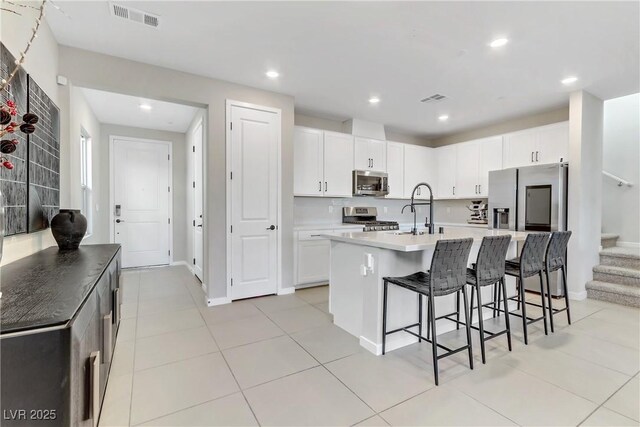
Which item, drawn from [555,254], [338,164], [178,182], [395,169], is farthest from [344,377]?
[178,182]

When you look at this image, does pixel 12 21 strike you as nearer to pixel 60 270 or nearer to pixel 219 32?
pixel 219 32

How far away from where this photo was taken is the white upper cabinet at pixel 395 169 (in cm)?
554

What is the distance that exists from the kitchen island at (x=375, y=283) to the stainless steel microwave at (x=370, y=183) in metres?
2.29

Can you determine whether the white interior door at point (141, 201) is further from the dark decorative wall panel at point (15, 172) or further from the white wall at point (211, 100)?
the dark decorative wall panel at point (15, 172)

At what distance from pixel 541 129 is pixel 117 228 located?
711 cm

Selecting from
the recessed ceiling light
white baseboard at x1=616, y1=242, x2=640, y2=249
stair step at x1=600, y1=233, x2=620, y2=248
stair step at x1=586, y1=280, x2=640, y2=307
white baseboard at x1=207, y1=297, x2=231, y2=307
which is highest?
the recessed ceiling light

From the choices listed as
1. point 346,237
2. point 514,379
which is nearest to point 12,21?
point 346,237

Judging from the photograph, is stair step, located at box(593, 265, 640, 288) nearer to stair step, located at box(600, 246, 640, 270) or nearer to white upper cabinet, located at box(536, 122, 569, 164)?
stair step, located at box(600, 246, 640, 270)

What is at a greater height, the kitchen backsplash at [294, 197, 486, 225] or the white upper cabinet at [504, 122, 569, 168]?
the white upper cabinet at [504, 122, 569, 168]

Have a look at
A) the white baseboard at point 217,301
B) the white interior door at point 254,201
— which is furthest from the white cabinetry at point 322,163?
the white baseboard at point 217,301

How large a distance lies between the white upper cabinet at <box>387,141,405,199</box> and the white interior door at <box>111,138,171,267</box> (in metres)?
4.22

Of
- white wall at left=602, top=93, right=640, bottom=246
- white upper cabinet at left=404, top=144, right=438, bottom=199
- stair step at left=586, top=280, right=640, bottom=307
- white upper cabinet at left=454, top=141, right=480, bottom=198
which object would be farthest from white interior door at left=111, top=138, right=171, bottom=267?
white wall at left=602, top=93, right=640, bottom=246

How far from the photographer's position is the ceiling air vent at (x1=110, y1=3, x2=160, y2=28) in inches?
90.7

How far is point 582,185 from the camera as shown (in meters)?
3.82
